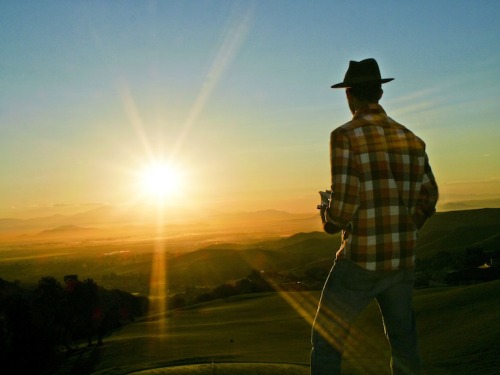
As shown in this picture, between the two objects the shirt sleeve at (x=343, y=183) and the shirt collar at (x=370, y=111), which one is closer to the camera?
the shirt sleeve at (x=343, y=183)

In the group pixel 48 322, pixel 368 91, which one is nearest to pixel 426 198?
pixel 368 91

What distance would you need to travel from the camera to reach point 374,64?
4.77m

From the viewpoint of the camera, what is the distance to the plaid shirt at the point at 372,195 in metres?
4.36

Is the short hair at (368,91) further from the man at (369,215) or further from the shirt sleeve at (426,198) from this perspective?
the shirt sleeve at (426,198)

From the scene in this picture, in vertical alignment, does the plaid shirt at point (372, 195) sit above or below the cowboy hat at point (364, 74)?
below

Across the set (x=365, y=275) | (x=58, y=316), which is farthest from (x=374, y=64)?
(x=58, y=316)

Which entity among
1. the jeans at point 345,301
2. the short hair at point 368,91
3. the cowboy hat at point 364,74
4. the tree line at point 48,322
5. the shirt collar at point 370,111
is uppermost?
the cowboy hat at point 364,74

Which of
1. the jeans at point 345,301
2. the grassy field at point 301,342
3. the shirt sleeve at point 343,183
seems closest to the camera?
the shirt sleeve at point 343,183

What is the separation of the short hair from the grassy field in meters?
6.58

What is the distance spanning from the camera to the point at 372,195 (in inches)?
174

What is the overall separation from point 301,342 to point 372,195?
20.5 m

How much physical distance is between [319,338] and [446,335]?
16170 mm

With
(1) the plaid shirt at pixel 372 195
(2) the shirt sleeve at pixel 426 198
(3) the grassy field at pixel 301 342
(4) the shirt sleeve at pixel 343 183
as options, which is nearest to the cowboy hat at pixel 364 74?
(1) the plaid shirt at pixel 372 195

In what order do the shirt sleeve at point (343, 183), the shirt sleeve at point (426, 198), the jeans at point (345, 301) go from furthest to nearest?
the shirt sleeve at point (426, 198), the jeans at point (345, 301), the shirt sleeve at point (343, 183)
